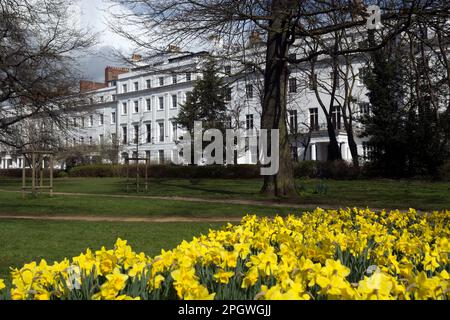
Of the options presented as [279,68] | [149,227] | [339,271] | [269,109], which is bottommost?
[149,227]

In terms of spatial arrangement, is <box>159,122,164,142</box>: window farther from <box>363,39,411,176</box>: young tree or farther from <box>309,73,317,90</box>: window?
<box>363,39,411,176</box>: young tree

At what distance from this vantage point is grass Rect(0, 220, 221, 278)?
688cm

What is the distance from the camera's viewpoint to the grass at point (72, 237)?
6.88m

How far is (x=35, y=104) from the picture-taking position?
984 inches

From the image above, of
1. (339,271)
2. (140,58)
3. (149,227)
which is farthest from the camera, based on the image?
(140,58)

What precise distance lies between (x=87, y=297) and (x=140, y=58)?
14.5 meters

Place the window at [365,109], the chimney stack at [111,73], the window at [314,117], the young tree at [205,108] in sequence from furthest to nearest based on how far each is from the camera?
the chimney stack at [111,73], the window at [314,117], the young tree at [205,108], the window at [365,109]

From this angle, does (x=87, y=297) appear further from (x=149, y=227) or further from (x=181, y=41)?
(x=181, y=41)

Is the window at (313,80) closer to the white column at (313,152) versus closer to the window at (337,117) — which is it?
the window at (337,117)

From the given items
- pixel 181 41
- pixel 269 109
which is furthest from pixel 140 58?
pixel 269 109

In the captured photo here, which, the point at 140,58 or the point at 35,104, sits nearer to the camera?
the point at 140,58

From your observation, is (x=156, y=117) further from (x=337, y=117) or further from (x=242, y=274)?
(x=242, y=274)

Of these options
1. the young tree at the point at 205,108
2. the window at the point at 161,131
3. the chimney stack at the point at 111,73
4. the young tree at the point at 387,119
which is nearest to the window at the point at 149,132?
the window at the point at 161,131

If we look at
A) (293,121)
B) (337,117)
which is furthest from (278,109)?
(293,121)
